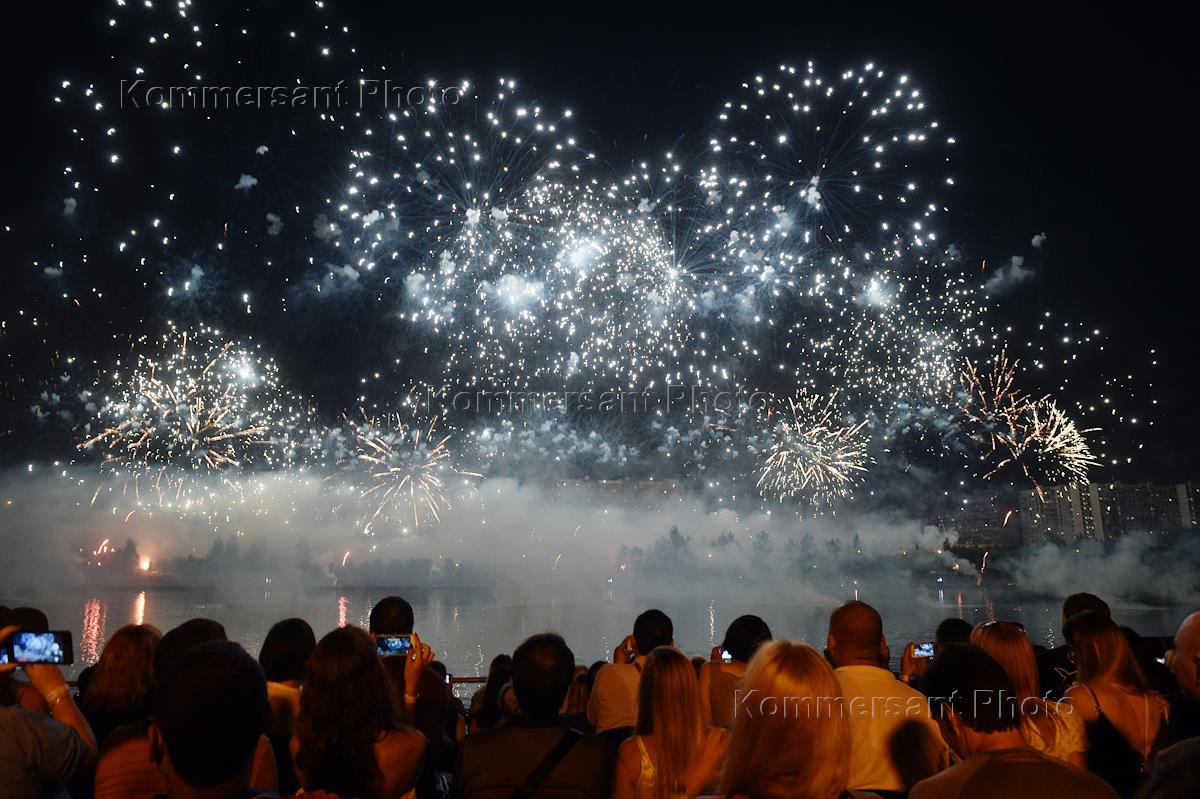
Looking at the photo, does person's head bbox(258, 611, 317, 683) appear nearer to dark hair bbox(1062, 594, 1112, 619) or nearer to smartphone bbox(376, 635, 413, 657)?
smartphone bbox(376, 635, 413, 657)

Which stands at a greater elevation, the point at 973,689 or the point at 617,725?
the point at 973,689

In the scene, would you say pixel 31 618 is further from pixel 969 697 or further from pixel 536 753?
pixel 969 697

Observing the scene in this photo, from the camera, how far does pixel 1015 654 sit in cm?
434

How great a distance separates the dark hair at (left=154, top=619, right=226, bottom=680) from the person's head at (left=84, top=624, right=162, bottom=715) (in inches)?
6.6

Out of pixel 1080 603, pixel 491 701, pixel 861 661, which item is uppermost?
pixel 861 661

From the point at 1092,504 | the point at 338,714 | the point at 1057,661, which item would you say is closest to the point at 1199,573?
the point at 1092,504

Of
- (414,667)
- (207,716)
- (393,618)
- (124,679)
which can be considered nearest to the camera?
(207,716)

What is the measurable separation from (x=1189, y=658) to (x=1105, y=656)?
0.64 metres

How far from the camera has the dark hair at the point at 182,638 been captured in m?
3.71

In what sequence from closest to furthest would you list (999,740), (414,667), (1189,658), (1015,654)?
(999,740) → (1189,658) → (1015,654) → (414,667)

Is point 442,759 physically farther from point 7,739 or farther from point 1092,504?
point 1092,504

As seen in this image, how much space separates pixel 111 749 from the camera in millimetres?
3092

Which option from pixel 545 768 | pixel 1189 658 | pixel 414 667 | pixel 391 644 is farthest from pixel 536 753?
pixel 1189 658

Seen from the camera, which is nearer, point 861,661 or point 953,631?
Answer: point 861,661
